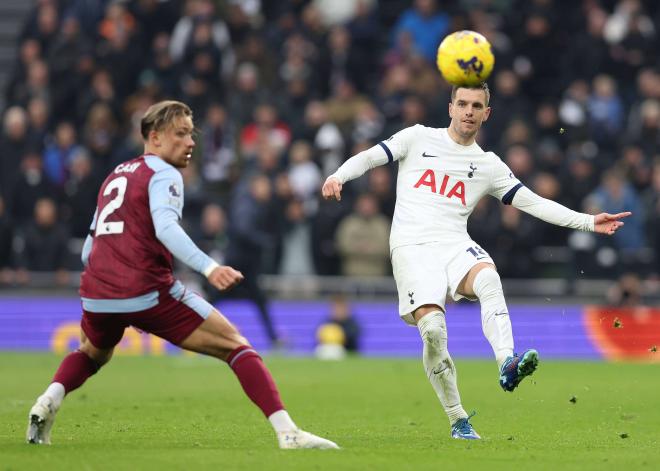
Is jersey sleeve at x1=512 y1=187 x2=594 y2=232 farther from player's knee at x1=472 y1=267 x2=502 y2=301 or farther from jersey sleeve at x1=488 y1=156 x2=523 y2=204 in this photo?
player's knee at x1=472 y1=267 x2=502 y2=301

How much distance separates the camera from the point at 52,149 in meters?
24.0

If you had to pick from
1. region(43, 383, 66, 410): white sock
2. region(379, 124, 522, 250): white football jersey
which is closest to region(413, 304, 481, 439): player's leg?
region(379, 124, 522, 250): white football jersey

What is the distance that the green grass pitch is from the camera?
28.2ft

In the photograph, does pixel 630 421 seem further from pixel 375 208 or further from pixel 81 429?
pixel 375 208

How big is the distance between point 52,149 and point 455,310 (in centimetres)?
762

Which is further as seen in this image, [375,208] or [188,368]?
[375,208]

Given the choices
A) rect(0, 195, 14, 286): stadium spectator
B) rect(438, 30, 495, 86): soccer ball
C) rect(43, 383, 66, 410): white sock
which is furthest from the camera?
rect(0, 195, 14, 286): stadium spectator

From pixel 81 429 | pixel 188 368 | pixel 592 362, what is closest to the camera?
pixel 81 429

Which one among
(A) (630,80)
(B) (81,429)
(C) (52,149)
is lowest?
(B) (81,429)

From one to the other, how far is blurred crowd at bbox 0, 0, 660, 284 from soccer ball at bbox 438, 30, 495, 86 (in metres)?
10.9

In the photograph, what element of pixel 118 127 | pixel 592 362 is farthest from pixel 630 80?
pixel 118 127

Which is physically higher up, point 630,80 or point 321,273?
point 630,80

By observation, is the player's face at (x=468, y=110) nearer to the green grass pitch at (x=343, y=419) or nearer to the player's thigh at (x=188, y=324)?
the green grass pitch at (x=343, y=419)

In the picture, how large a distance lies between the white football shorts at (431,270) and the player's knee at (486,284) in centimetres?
19
